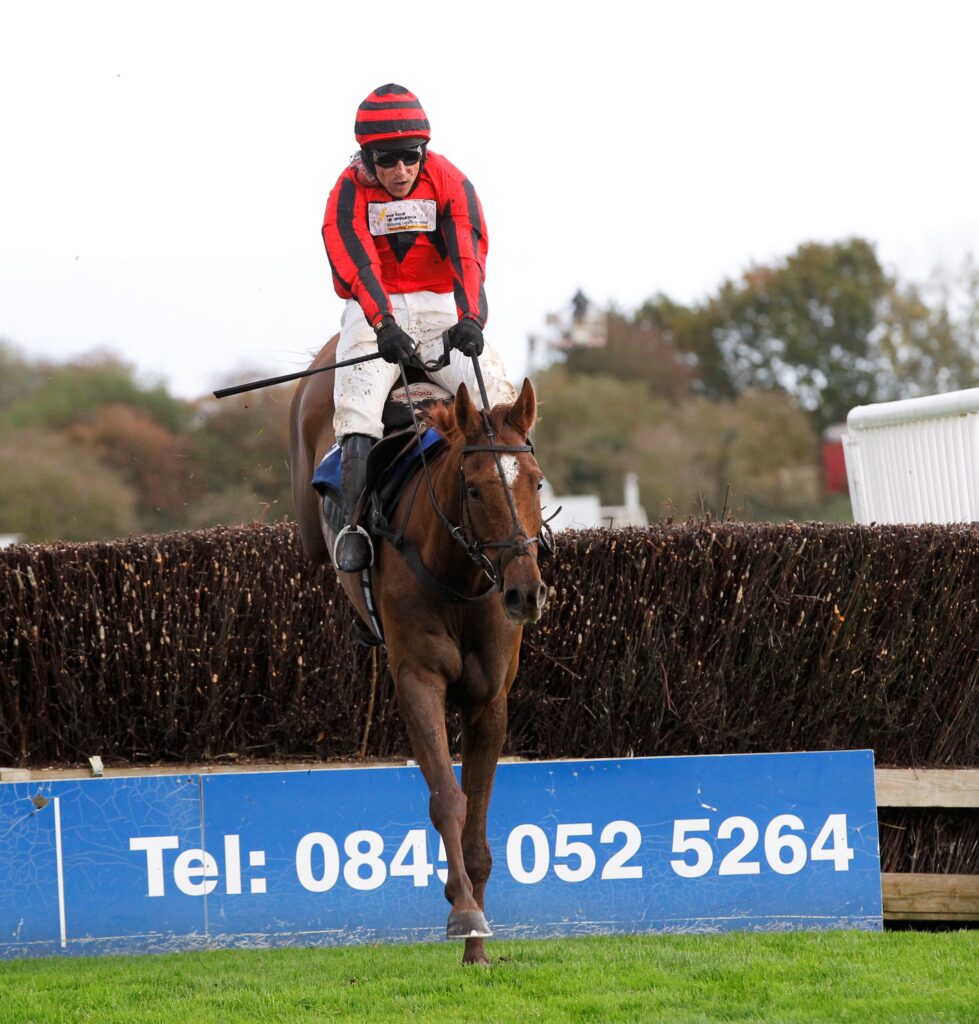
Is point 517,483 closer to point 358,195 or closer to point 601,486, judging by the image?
point 358,195

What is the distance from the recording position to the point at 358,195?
6.64m

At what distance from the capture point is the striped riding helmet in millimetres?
6469

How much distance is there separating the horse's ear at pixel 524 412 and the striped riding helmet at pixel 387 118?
4.53ft

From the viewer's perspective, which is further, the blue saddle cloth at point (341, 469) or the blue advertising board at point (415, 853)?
the blue advertising board at point (415, 853)

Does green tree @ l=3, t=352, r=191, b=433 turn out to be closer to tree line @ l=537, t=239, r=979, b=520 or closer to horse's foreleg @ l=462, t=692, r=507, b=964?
tree line @ l=537, t=239, r=979, b=520

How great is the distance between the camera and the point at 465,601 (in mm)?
6004

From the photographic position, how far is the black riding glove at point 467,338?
6297mm

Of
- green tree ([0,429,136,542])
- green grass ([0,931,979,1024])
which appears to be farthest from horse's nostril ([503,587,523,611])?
green tree ([0,429,136,542])

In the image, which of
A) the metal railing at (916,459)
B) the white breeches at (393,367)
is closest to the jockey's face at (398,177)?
the white breeches at (393,367)

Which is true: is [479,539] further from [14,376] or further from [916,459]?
[14,376]

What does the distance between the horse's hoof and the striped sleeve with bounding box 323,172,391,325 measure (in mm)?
2329

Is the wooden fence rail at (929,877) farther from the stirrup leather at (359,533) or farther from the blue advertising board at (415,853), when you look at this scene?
the stirrup leather at (359,533)

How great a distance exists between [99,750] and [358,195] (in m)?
3.09

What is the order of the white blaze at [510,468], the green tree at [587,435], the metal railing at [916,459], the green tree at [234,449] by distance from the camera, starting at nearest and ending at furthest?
the white blaze at [510,468], the metal railing at [916,459], the green tree at [234,449], the green tree at [587,435]
